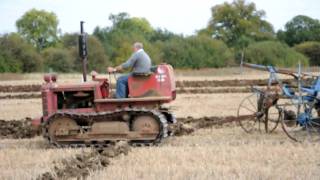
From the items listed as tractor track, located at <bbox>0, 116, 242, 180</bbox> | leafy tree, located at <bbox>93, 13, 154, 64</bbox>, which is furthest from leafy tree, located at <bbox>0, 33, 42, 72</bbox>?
tractor track, located at <bbox>0, 116, 242, 180</bbox>

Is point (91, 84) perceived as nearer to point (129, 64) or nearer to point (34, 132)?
point (129, 64)

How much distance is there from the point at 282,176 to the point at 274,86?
5575 mm

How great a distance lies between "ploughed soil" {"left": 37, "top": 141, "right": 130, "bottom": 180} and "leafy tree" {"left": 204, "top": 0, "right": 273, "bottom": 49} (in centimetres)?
7420

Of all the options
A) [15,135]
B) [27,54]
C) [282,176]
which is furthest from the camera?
[27,54]

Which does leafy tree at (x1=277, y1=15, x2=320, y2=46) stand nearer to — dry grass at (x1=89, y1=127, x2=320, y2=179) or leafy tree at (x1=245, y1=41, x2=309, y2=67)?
leafy tree at (x1=245, y1=41, x2=309, y2=67)

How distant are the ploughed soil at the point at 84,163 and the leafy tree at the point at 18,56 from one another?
54270 mm

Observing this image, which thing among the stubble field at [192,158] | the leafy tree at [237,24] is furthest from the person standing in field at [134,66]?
the leafy tree at [237,24]

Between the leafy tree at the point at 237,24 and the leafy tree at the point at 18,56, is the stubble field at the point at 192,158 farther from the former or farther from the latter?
the leafy tree at the point at 237,24

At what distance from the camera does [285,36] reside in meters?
88.9

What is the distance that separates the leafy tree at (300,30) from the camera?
86088 millimetres

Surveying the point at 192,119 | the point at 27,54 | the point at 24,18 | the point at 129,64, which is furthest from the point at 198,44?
the point at 129,64

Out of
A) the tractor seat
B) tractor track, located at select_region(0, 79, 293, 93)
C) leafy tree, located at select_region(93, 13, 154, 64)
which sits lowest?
tractor track, located at select_region(0, 79, 293, 93)

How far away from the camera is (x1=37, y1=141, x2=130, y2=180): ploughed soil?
382 inches

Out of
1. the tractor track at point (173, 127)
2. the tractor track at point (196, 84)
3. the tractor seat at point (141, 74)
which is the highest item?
the tractor seat at point (141, 74)
